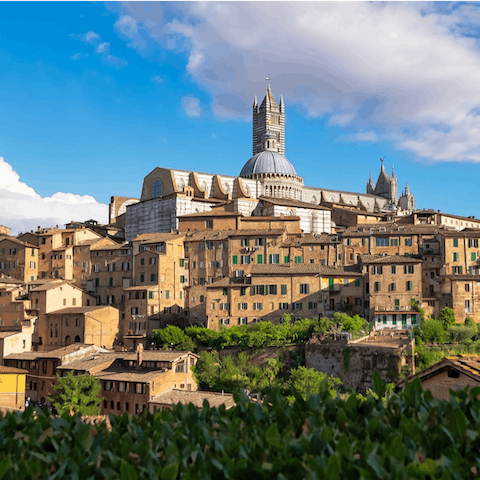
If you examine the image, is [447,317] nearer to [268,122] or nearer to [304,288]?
[304,288]

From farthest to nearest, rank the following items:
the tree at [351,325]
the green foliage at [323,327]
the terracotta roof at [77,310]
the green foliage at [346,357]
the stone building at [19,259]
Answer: the stone building at [19,259] → the terracotta roof at [77,310] → the tree at [351,325] → the green foliage at [323,327] → the green foliage at [346,357]

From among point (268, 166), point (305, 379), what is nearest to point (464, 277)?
point (305, 379)

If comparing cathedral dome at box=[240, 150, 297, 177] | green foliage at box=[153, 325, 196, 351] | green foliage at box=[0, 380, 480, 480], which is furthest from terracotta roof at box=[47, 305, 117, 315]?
green foliage at box=[0, 380, 480, 480]

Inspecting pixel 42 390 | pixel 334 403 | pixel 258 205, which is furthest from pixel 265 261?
pixel 334 403

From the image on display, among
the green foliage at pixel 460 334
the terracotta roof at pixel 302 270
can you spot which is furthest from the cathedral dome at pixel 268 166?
the green foliage at pixel 460 334

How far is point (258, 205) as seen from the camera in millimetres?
84000

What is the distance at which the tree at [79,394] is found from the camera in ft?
152

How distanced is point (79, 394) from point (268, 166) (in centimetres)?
5777

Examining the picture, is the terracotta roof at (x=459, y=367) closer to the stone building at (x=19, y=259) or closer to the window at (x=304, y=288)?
the window at (x=304, y=288)

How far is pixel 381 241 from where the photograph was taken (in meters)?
67.0

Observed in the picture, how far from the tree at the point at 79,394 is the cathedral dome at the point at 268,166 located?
5502cm

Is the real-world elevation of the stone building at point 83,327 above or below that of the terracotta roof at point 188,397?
above

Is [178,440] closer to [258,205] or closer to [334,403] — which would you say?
[334,403]

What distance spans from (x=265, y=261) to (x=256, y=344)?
539 inches
